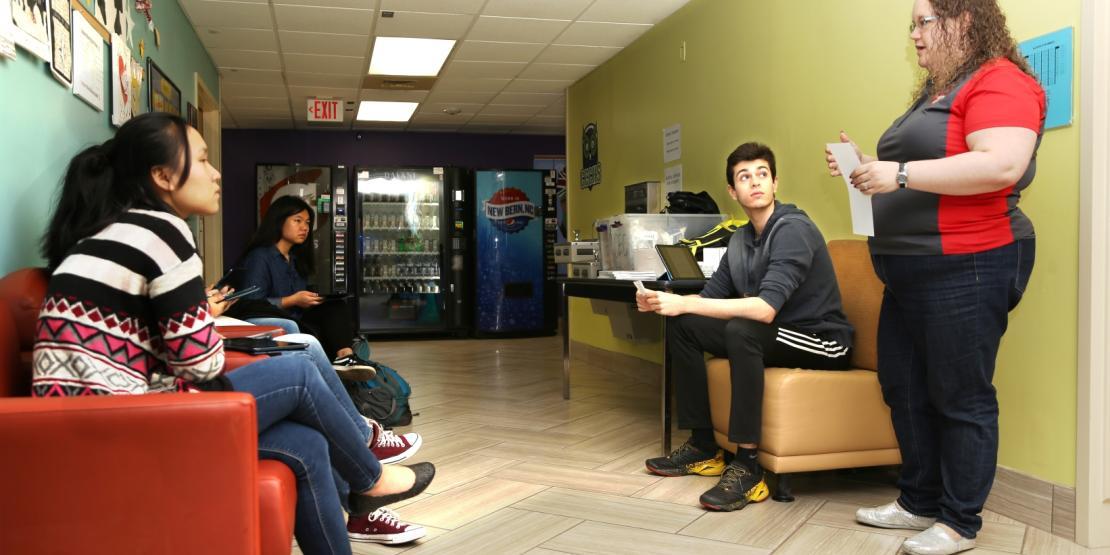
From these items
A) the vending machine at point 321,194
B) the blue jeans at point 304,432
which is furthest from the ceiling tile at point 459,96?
the blue jeans at point 304,432

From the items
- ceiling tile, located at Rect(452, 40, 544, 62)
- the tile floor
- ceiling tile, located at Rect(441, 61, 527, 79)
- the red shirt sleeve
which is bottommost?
the tile floor

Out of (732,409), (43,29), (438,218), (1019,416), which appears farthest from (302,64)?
(1019,416)

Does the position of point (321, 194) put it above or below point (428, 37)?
below

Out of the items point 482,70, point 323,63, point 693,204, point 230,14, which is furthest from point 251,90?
point 693,204

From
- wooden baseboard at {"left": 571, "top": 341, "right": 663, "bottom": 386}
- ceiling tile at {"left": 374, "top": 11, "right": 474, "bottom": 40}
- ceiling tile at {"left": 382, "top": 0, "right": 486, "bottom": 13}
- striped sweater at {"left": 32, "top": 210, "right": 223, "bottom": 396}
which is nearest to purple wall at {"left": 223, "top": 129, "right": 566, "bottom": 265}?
wooden baseboard at {"left": 571, "top": 341, "right": 663, "bottom": 386}

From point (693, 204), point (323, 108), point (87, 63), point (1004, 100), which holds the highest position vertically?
point (323, 108)

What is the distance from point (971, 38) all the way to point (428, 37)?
404 cm

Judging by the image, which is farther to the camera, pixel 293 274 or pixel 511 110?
pixel 511 110

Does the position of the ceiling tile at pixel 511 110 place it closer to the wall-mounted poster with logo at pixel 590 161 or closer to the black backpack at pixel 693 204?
the wall-mounted poster with logo at pixel 590 161

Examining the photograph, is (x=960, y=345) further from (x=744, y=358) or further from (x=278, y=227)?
(x=278, y=227)

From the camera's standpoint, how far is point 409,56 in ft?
20.0

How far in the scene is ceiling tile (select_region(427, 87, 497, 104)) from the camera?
7.32 meters

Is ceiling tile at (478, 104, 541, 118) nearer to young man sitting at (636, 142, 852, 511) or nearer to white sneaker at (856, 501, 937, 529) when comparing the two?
young man sitting at (636, 142, 852, 511)

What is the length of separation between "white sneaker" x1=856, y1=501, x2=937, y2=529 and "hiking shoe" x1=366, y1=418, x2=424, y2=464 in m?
1.33
